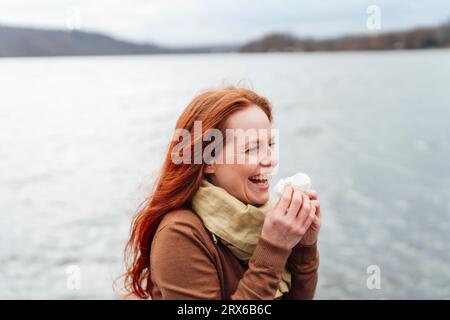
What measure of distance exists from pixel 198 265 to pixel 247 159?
410 millimetres

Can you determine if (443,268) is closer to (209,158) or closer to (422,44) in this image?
(209,158)

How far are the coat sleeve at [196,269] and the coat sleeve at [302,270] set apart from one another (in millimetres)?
267

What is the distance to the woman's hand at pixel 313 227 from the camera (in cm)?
206

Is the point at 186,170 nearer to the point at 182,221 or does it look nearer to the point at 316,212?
the point at 182,221

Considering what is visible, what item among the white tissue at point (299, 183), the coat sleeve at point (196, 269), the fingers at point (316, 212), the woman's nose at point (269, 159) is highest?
the woman's nose at point (269, 159)

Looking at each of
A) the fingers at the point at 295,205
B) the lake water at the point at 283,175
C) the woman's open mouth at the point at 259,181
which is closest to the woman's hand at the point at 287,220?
Answer: the fingers at the point at 295,205

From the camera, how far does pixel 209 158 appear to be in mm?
2119

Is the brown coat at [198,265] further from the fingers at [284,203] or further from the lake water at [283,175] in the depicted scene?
the lake water at [283,175]

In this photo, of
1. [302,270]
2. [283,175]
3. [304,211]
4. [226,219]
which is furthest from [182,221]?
[283,175]

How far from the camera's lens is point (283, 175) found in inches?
623

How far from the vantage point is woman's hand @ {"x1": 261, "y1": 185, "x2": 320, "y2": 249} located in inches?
76.0

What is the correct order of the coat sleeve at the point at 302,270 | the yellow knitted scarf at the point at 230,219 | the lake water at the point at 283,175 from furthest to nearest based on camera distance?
the lake water at the point at 283,175
the coat sleeve at the point at 302,270
the yellow knitted scarf at the point at 230,219

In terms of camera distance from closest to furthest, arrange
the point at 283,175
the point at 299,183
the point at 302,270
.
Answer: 1. the point at 299,183
2. the point at 302,270
3. the point at 283,175
